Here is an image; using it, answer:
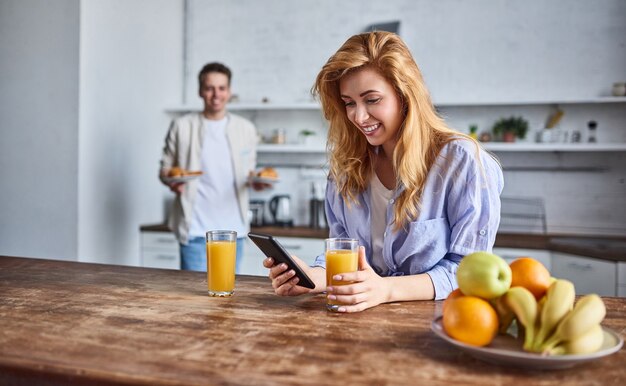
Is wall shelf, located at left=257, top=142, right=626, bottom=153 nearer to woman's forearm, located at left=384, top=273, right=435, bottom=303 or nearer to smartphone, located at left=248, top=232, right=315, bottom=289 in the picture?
woman's forearm, located at left=384, top=273, right=435, bottom=303

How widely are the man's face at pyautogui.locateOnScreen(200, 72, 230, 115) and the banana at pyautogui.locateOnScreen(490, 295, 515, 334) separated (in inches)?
110

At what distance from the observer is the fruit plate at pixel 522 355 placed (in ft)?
3.31

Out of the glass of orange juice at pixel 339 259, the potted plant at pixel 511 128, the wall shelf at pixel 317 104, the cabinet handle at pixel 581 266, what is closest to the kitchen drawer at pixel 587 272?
the cabinet handle at pixel 581 266

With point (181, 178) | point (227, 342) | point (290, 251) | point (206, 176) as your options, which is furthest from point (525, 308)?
point (290, 251)

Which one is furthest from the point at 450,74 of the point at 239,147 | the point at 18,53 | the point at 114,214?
the point at 18,53

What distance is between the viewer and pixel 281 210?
15.5 ft

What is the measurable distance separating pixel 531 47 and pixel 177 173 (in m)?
2.60

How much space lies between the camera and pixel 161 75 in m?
4.73

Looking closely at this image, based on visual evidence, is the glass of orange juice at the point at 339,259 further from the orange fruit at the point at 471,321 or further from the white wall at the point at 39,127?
the white wall at the point at 39,127

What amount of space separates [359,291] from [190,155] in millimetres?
2599

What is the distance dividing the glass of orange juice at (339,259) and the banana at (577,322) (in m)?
0.52

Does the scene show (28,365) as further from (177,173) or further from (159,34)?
(159,34)

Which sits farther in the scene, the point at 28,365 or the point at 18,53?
the point at 18,53

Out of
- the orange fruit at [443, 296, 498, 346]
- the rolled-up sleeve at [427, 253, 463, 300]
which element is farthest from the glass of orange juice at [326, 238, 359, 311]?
the orange fruit at [443, 296, 498, 346]
